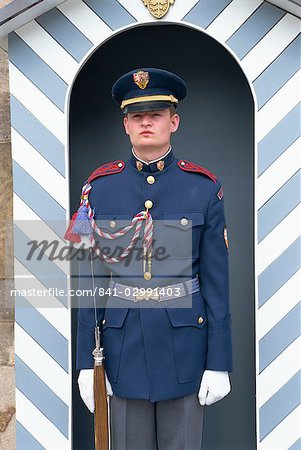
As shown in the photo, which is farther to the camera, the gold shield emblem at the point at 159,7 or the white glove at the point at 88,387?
the gold shield emblem at the point at 159,7

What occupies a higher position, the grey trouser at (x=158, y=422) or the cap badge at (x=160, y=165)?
the cap badge at (x=160, y=165)

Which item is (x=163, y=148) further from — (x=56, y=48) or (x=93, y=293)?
(x=56, y=48)

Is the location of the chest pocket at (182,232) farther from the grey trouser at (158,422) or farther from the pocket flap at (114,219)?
the grey trouser at (158,422)

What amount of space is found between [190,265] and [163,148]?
1.18ft

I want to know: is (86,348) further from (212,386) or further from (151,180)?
(151,180)

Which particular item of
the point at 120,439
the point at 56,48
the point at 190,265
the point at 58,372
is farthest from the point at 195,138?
the point at 120,439

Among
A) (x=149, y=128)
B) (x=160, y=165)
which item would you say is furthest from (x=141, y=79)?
(x=160, y=165)

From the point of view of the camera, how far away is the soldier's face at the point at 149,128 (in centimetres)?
187

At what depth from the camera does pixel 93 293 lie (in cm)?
196

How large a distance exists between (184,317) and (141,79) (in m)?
0.72

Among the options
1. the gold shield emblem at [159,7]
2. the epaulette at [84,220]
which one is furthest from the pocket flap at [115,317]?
the gold shield emblem at [159,7]

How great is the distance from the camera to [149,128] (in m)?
1.87

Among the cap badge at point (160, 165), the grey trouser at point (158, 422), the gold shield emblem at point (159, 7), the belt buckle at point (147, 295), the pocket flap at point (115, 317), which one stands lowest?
the grey trouser at point (158, 422)

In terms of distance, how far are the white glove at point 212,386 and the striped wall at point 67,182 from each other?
1.23ft
